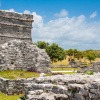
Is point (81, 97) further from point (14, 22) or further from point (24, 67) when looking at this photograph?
point (14, 22)

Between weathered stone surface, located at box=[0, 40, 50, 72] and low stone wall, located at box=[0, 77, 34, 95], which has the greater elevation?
weathered stone surface, located at box=[0, 40, 50, 72]

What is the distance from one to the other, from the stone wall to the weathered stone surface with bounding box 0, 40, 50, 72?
24.3 ft

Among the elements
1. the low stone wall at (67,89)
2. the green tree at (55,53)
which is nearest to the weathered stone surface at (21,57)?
the low stone wall at (67,89)

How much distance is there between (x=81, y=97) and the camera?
41.5 feet

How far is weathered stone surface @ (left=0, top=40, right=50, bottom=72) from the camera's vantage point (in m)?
A: 30.4

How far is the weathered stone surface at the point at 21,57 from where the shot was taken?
99.8 ft

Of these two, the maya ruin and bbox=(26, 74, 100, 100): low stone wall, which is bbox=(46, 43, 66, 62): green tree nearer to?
the maya ruin

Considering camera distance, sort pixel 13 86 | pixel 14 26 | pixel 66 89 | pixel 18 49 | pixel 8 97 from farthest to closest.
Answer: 1. pixel 14 26
2. pixel 18 49
3. pixel 13 86
4. pixel 8 97
5. pixel 66 89

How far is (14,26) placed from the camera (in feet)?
132

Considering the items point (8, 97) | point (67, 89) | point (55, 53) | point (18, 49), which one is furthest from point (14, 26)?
point (55, 53)

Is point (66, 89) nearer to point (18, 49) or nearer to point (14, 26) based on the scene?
point (18, 49)

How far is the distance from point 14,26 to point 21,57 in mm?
9712

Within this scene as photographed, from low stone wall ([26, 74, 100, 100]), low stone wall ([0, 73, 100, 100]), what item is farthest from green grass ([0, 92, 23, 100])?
low stone wall ([26, 74, 100, 100])

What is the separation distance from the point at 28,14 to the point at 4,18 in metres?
3.71
